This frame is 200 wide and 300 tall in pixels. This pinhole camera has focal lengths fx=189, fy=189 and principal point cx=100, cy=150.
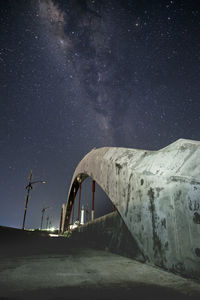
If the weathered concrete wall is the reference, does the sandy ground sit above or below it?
below

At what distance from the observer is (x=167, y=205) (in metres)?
2.40

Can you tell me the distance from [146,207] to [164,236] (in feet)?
1.71

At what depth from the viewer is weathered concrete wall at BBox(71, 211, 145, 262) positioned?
3.10 meters

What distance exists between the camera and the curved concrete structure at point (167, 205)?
6.65ft

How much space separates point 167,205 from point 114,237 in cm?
185

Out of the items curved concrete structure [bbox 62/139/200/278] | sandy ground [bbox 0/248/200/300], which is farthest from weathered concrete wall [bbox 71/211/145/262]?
sandy ground [bbox 0/248/200/300]

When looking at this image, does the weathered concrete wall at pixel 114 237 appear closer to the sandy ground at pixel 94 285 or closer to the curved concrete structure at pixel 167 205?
the curved concrete structure at pixel 167 205

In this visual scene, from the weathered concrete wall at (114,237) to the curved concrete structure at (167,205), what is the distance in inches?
7.4

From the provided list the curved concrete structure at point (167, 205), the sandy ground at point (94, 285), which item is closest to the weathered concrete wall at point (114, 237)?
the curved concrete structure at point (167, 205)

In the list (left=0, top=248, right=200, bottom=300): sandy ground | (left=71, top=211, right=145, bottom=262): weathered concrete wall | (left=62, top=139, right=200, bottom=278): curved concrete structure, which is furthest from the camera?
(left=71, top=211, right=145, bottom=262): weathered concrete wall

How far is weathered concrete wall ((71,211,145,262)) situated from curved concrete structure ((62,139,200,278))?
0.19m

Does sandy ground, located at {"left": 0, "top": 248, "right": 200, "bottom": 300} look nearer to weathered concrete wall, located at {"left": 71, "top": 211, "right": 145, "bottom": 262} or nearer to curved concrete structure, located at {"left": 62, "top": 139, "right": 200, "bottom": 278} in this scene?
curved concrete structure, located at {"left": 62, "top": 139, "right": 200, "bottom": 278}

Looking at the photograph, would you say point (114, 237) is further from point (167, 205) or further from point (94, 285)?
point (94, 285)

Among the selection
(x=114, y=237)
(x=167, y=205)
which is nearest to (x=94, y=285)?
(x=167, y=205)
